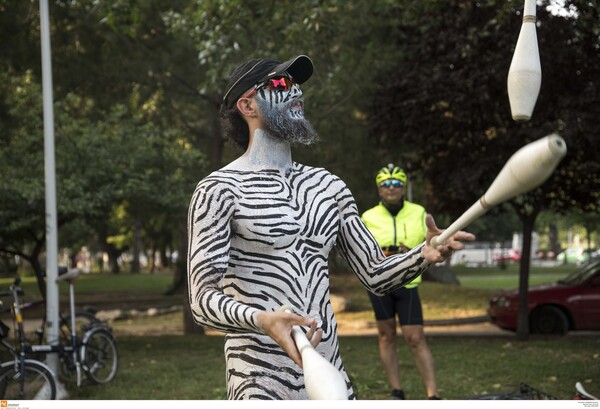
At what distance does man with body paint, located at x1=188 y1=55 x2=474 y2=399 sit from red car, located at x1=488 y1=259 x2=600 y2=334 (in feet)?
43.8

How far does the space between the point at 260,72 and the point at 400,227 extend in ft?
16.0

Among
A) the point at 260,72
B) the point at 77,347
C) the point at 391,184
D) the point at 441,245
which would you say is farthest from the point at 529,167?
the point at 77,347

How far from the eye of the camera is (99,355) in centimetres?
1123

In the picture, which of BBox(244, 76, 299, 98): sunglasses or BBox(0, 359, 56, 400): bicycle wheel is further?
BBox(0, 359, 56, 400): bicycle wheel

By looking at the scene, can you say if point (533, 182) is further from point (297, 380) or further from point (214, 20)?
point (214, 20)

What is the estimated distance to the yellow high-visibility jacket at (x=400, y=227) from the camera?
26.2 feet

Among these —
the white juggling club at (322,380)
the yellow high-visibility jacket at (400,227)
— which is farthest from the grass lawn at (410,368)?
the white juggling club at (322,380)

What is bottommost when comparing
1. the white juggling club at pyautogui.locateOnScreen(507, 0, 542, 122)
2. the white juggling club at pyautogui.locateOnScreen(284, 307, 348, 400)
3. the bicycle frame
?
the bicycle frame

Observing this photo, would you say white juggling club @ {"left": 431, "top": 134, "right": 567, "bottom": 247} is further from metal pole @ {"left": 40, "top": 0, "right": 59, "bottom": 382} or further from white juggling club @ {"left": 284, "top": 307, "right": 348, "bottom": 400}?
metal pole @ {"left": 40, "top": 0, "right": 59, "bottom": 382}

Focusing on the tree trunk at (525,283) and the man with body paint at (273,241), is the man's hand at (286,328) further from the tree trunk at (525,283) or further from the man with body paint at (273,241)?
the tree trunk at (525,283)

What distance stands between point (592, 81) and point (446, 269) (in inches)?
731

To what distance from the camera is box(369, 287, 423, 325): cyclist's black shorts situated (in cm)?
806

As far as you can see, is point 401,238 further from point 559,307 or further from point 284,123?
point 559,307

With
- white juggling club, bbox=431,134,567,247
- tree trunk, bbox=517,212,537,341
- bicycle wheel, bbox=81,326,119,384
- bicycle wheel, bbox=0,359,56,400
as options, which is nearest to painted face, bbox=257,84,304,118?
white juggling club, bbox=431,134,567,247
